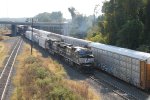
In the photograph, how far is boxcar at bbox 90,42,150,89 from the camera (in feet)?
101

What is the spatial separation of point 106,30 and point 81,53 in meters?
18.6

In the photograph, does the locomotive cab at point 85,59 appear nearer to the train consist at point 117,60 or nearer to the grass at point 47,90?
the train consist at point 117,60

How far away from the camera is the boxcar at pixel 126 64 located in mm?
30875

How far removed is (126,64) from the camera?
114 ft

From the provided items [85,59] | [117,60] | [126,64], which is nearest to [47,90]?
[126,64]

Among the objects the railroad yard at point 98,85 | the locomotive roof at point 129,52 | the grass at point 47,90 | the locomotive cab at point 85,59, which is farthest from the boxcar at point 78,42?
the grass at point 47,90

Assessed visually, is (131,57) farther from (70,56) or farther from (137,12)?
(137,12)

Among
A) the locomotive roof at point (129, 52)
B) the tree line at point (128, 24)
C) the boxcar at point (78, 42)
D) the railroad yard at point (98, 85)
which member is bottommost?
the railroad yard at point (98, 85)

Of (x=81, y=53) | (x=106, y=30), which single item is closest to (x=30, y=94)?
(x=81, y=53)

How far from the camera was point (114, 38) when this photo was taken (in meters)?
57.0

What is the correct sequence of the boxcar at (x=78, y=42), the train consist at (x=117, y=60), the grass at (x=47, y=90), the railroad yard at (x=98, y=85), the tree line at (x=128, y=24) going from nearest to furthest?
the grass at (x=47, y=90) → the railroad yard at (x=98, y=85) → the train consist at (x=117, y=60) → the tree line at (x=128, y=24) → the boxcar at (x=78, y=42)

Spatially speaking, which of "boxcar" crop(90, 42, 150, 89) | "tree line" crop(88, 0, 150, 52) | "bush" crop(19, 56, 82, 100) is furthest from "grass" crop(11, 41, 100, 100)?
"tree line" crop(88, 0, 150, 52)

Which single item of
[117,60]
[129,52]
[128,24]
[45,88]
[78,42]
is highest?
[128,24]

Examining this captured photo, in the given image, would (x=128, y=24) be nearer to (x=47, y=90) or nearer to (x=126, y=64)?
(x=126, y=64)
